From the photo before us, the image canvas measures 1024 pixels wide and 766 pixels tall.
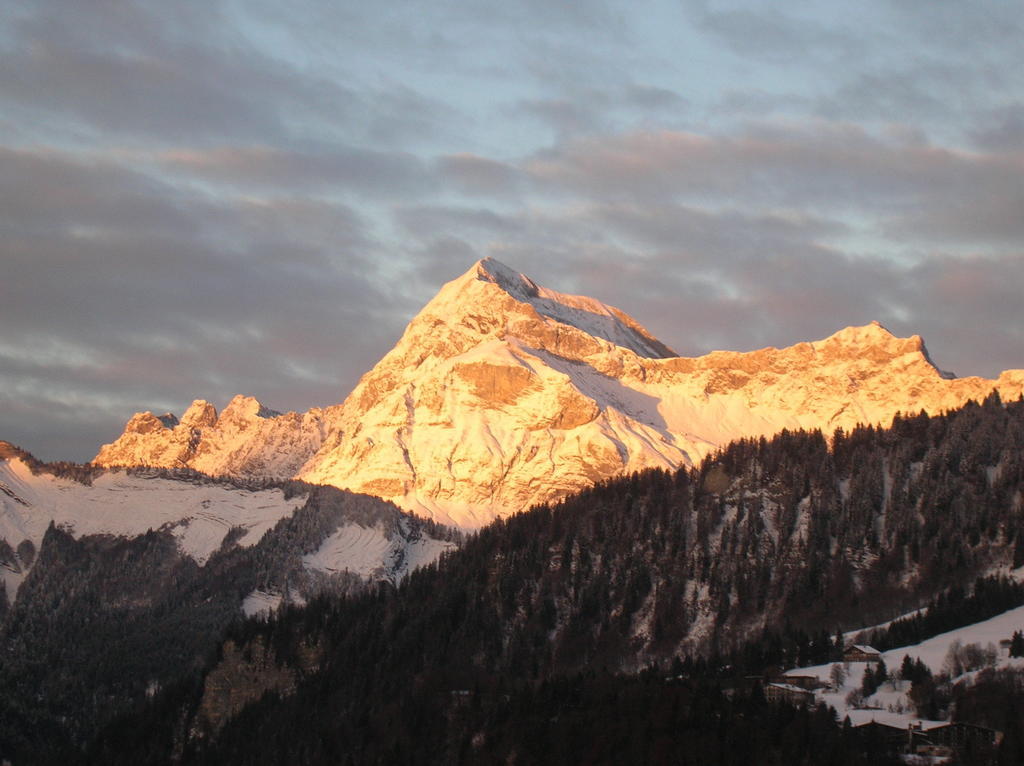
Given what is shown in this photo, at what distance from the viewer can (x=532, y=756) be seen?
19975cm

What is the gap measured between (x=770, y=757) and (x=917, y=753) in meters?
14.1

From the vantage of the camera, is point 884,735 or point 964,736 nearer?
point 964,736

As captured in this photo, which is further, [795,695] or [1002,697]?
[795,695]

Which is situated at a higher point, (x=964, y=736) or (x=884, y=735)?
(x=964, y=736)

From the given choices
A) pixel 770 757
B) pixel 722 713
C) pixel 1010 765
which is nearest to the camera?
pixel 1010 765

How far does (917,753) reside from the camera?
173000 mm

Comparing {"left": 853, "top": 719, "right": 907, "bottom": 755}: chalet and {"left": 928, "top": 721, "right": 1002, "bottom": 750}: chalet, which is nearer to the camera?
{"left": 928, "top": 721, "right": 1002, "bottom": 750}: chalet

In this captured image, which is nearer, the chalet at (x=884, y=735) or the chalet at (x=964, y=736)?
the chalet at (x=964, y=736)

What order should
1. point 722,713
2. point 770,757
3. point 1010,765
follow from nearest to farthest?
point 1010,765 < point 770,757 < point 722,713

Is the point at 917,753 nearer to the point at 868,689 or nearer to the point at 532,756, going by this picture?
the point at 868,689

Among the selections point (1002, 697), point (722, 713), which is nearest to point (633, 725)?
point (722, 713)

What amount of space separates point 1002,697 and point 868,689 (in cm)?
1789

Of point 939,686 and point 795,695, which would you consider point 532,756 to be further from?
point 939,686

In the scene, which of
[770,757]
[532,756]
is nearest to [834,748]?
[770,757]
